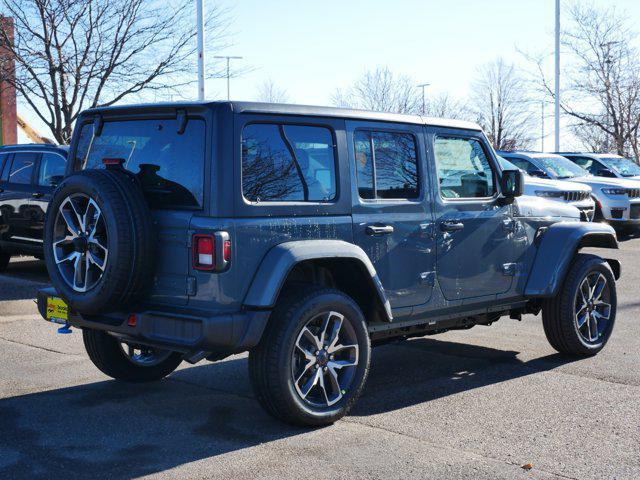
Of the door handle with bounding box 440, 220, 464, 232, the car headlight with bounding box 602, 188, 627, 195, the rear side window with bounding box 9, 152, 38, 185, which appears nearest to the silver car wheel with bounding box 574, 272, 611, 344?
the door handle with bounding box 440, 220, 464, 232

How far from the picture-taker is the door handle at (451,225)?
233 inches

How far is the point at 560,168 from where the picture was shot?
1769 centimetres

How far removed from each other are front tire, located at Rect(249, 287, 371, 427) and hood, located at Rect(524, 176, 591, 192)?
10.3 metres

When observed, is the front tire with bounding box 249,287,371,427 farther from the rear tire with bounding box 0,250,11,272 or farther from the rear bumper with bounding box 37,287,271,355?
the rear tire with bounding box 0,250,11,272

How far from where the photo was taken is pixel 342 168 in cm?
537

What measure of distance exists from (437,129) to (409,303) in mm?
1283

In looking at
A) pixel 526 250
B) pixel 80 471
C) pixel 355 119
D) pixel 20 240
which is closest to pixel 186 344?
pixel 80 471

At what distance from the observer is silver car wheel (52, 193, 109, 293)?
4918 mm

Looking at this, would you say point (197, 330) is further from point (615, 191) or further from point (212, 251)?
point (615, 191)

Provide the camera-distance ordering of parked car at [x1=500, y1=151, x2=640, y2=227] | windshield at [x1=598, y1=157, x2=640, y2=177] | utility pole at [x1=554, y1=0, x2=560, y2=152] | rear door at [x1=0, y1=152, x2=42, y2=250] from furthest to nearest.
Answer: utility pole at [x1=554, y1=0, x2=560, y2=152] < windshield at [x1=598, y1=157, x2=640, y2=177] < parked car at [x1=500, y1=151, x2=640, y2=227] < rear door at [x1=0, y1=152, x2=42, y2=250]

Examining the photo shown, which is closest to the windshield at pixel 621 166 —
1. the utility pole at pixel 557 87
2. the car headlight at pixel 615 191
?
the car headlight at pixel 615 191

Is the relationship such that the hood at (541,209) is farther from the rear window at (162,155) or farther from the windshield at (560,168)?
the windshield at (560,168)

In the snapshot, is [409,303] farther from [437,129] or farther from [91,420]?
[91,420]

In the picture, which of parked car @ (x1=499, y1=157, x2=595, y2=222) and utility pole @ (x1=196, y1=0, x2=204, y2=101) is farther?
utility pole @ (x1=196, y1=0, x2=204, y2=101)
